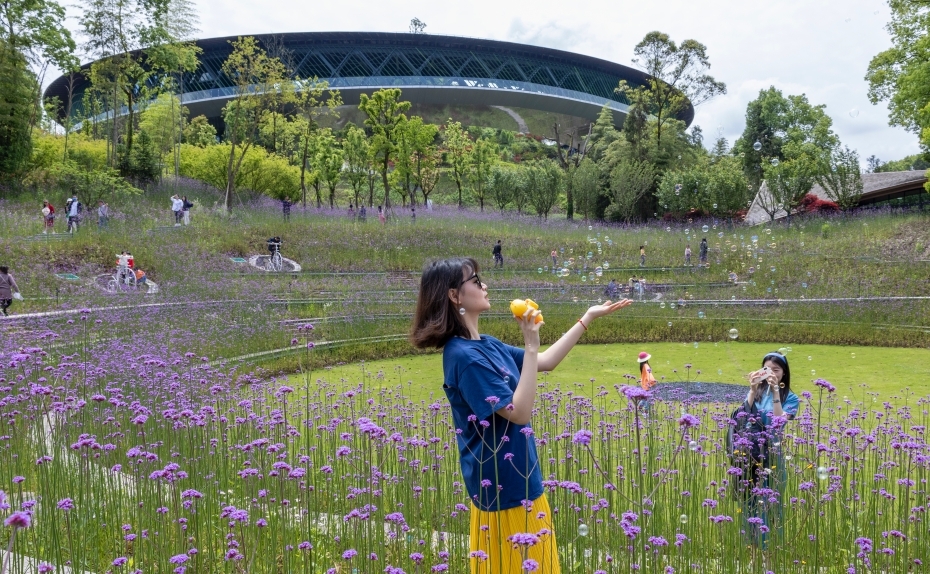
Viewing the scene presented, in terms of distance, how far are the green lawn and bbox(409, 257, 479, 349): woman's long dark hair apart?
18.8ft

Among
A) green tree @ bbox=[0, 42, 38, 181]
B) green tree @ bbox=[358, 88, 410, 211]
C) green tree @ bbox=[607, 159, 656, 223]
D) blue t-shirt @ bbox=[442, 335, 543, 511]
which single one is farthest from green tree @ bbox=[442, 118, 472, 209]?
blue t-shirt @ bbox=[442, 335, 543, 511]

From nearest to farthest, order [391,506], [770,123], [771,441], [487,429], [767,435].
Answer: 1. [487,429]
2. [767,435]
3. [771,441]
4. [391,506]
5. [770,123]

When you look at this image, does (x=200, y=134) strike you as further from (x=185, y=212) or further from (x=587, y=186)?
(x=185, y=212)

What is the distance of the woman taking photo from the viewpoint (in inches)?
128

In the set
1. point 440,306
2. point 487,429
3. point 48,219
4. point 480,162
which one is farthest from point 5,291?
point 480,162

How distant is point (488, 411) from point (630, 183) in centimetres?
3294

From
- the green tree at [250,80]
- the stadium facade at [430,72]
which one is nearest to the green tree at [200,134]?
the stadium facade at [430,72]

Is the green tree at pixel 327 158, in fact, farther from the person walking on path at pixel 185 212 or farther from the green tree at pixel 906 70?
the green tree at pixel 906 70

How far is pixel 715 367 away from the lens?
10.8 metres

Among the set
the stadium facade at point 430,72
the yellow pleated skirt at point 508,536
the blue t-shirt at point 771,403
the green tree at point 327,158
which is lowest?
the yellow pleated skirt at point 508,536

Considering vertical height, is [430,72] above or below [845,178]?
above

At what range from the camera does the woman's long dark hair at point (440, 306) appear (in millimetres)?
2523

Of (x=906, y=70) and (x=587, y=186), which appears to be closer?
(x=906, y=70)

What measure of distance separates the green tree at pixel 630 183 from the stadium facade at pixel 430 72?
2914 cm
